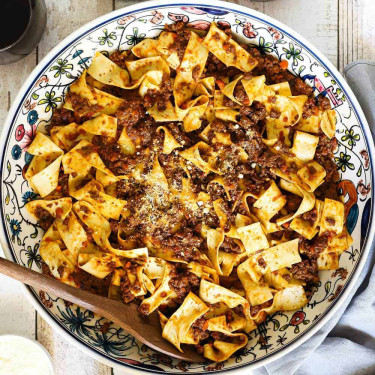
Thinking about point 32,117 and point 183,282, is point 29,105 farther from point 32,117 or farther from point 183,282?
point 183,282

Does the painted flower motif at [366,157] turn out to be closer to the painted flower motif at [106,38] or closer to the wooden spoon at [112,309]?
the wooden spoon at [112,309]

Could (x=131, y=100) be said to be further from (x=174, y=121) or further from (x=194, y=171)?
(x=194, y=171)

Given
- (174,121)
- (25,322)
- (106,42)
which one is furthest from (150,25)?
(25,322)

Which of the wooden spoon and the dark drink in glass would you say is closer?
the wooden spoon

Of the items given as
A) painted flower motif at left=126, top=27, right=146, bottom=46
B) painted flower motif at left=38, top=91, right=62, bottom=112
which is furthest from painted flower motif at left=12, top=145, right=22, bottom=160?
painted flower motif at left=126, top=27, right=146, bottom=46

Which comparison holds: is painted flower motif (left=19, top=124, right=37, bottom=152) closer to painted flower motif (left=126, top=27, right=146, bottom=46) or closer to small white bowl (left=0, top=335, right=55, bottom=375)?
painted flower motif (left=126, top=27, right=146, bottom=46)
